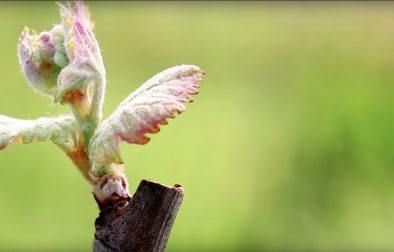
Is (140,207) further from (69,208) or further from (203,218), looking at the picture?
(69,208)

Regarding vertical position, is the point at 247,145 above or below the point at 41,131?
above

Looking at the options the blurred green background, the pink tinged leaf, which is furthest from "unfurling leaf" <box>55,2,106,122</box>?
the blurred green background

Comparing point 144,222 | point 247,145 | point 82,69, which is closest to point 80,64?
point 82,69

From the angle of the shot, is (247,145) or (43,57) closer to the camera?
(43,57)

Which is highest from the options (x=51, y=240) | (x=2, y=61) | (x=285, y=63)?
(x=285, y=63)

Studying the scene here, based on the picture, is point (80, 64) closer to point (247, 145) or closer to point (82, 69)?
point (82, 69)

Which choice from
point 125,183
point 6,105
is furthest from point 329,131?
point 125,183
